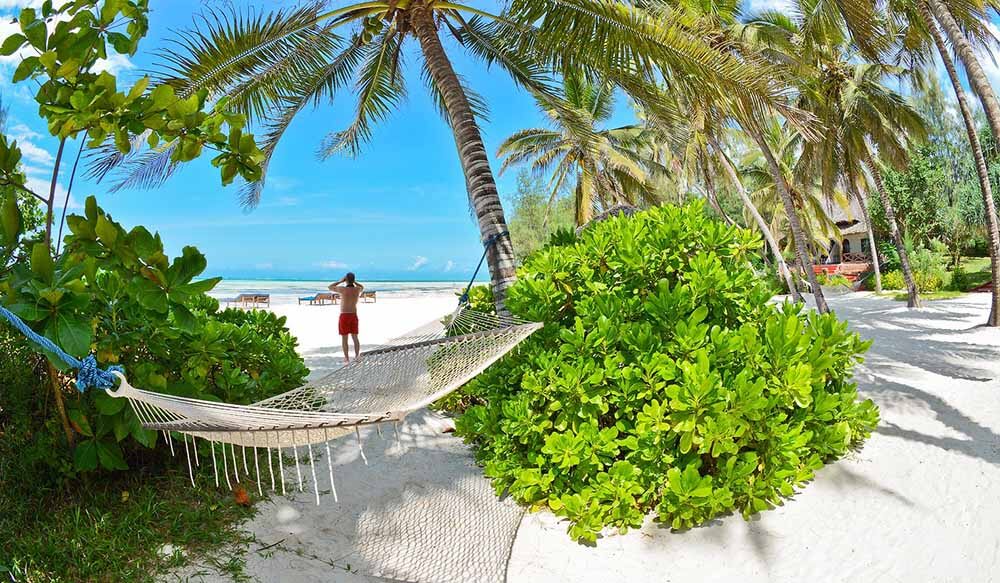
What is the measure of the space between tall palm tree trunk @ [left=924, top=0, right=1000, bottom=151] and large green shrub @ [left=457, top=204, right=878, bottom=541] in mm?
4024

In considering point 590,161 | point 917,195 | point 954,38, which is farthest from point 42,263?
point 917,195

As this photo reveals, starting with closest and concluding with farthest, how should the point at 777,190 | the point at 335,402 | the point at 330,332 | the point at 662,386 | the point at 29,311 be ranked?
the point at 29,311 → the point at 335,402 → the point at 662,386 → the point at 330,332 → the point at 777,190

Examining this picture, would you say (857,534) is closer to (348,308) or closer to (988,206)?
(348,308)

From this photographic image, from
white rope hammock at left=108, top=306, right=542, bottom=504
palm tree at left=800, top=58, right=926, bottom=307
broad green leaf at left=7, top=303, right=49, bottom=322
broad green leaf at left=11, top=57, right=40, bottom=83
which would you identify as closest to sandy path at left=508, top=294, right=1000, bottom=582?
white rope hammock at left=108, top=306, right=542, bottom=504

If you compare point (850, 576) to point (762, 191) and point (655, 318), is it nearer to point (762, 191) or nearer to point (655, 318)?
point (655, 318)

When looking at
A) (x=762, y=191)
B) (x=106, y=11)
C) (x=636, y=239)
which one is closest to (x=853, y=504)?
(x=636, y=239)

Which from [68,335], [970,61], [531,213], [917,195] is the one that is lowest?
[68,335]

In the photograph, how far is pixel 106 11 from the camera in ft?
5.14

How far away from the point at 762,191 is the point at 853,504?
17.6 meters

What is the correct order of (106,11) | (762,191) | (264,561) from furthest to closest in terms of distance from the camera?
(762,191) → (264,561) → (106,11)

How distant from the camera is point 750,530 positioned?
253 centimetres

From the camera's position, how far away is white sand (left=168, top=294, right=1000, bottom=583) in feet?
7.43

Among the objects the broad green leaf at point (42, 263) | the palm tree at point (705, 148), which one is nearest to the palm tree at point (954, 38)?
the palm tree at point (705, 148)

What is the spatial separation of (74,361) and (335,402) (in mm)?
1096
